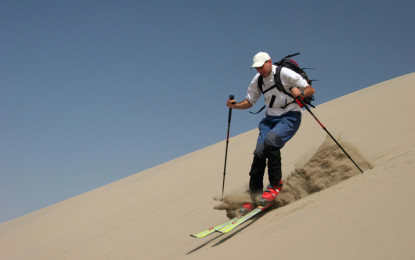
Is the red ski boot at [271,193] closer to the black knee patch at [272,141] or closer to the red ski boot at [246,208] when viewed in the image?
the red ski boot at [246,208]

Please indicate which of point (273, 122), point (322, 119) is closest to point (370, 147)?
point (273, 122)

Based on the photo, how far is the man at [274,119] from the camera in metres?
4.17

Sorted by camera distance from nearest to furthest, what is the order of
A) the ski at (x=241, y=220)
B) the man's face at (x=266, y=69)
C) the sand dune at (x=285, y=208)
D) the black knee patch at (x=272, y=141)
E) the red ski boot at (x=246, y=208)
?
the sand dune at (x=285, y=208) → the ski at (x=241, y=220) → the black knee patch at (x=272, y=141) → the man's face at (x=266, y=69) → the red ski boot at (x=246, y=208)

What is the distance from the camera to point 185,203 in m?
7.91

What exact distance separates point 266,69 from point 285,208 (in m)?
1.38

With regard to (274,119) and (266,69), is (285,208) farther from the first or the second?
(266,69)

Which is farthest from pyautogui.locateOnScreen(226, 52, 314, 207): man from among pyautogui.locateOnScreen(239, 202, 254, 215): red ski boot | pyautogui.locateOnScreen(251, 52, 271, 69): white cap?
pyautogui.locateOnScreen(239, 202, 254, 215): red ski boot

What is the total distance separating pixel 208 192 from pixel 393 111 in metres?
4.03

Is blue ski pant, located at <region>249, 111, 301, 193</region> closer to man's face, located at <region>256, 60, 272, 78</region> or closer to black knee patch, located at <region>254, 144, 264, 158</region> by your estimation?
black knee patch, located at <region>254, 144, 264, 158</region>

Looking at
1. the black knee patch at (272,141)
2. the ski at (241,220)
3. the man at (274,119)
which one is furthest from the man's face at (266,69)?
the ski at (241,220)

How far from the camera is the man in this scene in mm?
4168

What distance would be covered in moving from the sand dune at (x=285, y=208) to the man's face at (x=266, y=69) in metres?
1.05

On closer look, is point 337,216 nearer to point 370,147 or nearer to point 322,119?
point 370,147

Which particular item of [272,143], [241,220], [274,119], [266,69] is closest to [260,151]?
[272,143]
